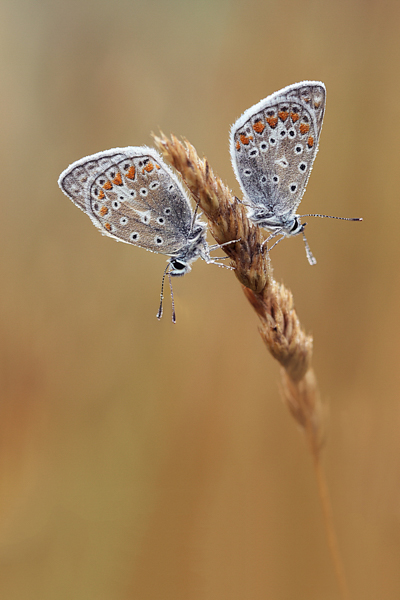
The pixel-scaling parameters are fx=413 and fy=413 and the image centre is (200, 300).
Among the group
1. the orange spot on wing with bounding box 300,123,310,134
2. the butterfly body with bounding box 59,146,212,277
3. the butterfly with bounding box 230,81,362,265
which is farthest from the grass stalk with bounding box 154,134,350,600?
the orange spot on wing with bounding box 300,123,310,134

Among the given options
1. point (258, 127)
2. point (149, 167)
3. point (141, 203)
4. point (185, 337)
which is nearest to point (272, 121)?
point (258, 127)

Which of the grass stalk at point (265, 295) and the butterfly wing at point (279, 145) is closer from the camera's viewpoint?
the grass stalk at point (265, 295)

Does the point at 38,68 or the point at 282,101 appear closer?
the point at 282,101

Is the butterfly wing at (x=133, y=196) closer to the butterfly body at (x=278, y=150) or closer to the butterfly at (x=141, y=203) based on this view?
the butterfly at (x=141, y=203)

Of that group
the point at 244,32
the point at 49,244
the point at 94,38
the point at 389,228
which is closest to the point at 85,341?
the point at 49,244

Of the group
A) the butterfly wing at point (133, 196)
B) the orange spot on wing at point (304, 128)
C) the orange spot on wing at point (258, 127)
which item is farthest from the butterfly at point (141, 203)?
the orange spot on wing at point (304, 128)

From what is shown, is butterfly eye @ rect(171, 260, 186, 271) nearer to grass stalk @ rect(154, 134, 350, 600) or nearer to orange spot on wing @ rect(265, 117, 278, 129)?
grass stalk @ rect(154, 134, 350, 600)

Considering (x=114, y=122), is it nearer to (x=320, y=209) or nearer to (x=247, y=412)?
(x=320, y=209)
